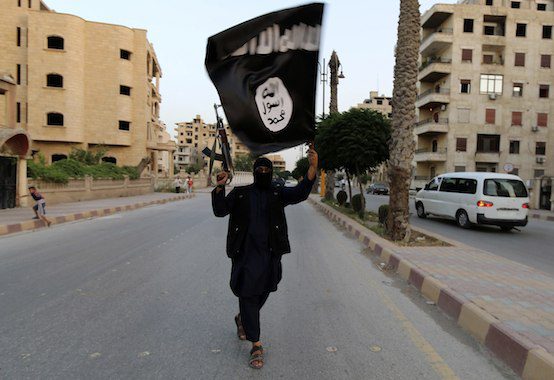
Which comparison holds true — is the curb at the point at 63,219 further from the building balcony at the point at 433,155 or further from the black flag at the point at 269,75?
the building balcony at the point at 433,155

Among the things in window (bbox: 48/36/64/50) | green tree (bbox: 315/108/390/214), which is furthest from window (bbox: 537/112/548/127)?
window (bbox: 48/36/64/50)

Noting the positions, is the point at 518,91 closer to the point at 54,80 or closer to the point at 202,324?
the point at 54,80

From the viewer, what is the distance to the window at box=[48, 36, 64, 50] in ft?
120

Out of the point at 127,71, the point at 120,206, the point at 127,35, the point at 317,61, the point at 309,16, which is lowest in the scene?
the point at 120,206

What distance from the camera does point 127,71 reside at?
132 feet

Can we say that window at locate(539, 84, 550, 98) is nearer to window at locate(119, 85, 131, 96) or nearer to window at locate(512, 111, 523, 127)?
window at locate(512, 111, 523, 127)

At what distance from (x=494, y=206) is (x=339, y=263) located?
7637mm

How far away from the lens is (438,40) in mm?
44281

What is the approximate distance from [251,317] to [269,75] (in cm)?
194

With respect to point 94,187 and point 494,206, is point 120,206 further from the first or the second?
point 494,206

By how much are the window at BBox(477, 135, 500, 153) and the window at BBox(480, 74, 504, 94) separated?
15.9 feet

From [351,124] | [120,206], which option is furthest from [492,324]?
[120,206]

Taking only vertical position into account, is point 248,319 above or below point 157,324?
above

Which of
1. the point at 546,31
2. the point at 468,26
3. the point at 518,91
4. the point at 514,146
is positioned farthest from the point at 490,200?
the point at 546,31
